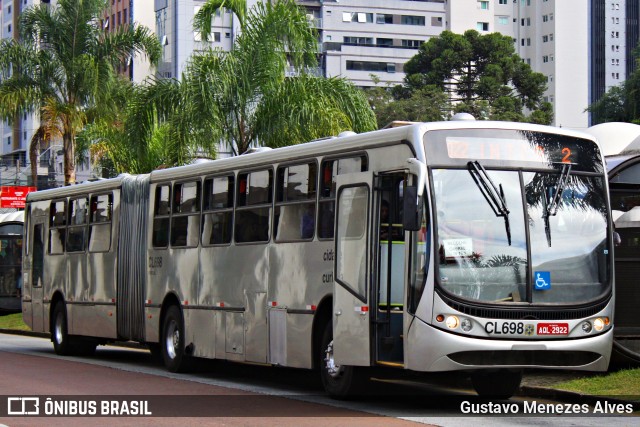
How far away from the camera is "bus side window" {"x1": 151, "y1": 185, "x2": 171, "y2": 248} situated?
20766mm

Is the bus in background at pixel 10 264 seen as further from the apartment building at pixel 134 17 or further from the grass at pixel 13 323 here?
the apartment building at pixel 134 17

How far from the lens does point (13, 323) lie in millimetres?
38469

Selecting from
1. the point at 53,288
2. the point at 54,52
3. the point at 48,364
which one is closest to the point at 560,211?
the point at 48,364

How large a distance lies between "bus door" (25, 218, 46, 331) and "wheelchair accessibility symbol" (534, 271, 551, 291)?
14.8 metres

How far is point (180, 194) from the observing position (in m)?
20.2

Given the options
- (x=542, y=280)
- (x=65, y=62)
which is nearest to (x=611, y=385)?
(x=542, y=280)

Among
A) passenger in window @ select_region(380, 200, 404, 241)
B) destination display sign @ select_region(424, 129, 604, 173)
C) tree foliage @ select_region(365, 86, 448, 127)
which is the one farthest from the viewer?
tree foliage @ select_region(365, 86, 448, 127)

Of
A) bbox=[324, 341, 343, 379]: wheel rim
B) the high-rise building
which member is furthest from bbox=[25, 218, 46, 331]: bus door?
the high-rise building

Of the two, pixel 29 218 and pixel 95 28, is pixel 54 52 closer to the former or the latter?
pixel 95 28

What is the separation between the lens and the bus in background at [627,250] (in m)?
16.3

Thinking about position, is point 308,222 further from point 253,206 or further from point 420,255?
point 420,255

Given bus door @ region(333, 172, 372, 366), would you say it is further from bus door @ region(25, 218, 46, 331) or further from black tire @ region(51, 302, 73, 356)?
bus door @ region(25, 218, 46, 331)

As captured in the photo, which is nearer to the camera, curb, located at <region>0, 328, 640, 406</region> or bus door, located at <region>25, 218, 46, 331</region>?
curb, located at <region>0, 328, 640, 406</region>

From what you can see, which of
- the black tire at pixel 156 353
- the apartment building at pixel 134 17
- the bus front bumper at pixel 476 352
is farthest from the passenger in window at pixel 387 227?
the apartment building at pixel 134 17
